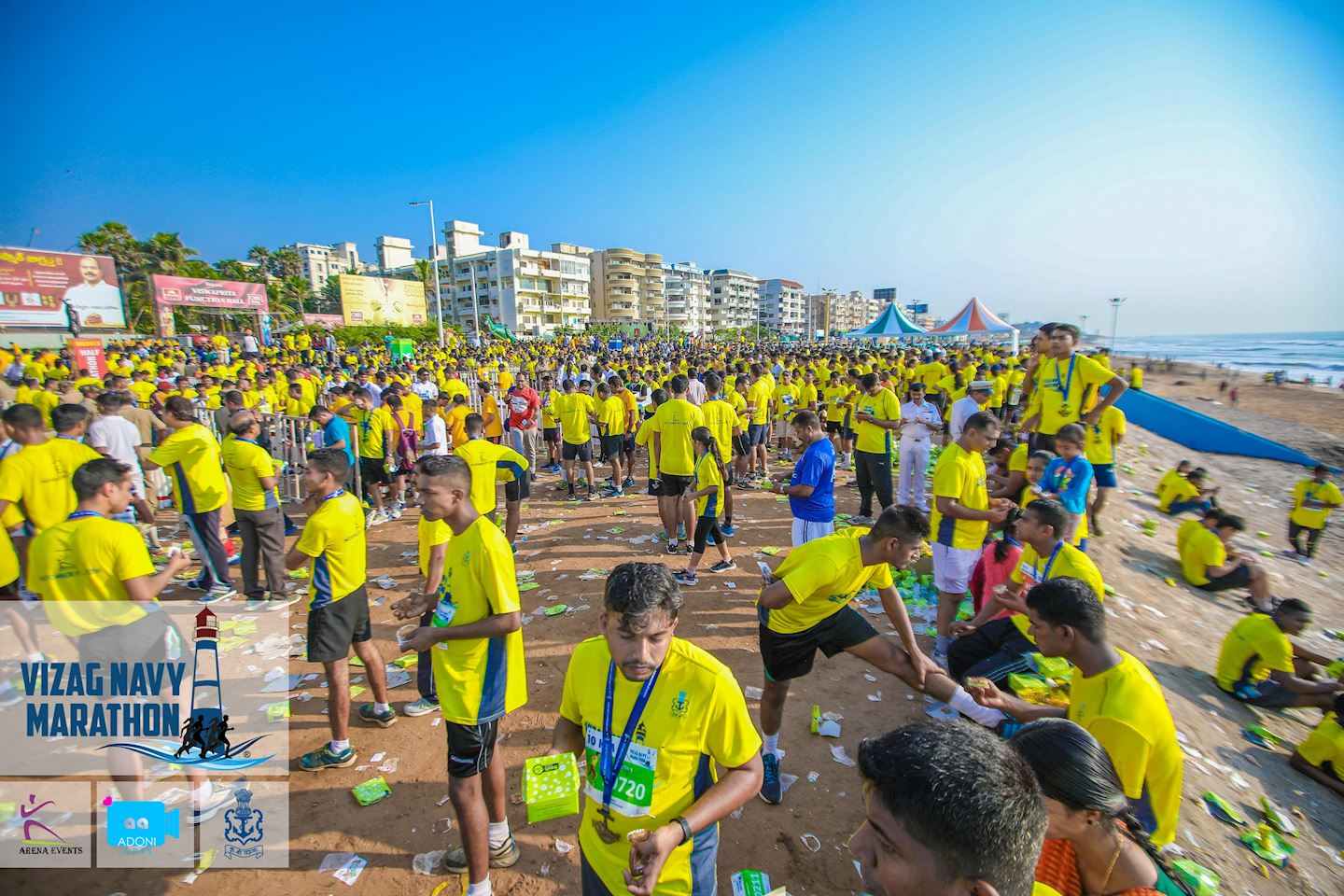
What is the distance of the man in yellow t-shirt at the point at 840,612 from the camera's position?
2943 mm

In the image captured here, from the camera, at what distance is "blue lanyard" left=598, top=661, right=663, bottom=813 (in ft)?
5.74

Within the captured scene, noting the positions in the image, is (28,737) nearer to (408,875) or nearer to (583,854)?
(408,875)

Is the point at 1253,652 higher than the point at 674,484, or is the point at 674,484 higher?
the point at 674,484

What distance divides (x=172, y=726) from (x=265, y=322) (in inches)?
1645

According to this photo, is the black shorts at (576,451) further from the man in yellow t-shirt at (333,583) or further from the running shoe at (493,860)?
the running shoe at (493,860)

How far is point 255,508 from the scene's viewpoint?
17.7 feet

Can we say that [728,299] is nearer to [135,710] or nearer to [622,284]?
[622,284]

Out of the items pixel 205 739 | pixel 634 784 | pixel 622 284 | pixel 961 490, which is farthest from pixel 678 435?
pixel 622 284

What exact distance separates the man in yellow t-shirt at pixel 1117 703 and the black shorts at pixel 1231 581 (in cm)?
682

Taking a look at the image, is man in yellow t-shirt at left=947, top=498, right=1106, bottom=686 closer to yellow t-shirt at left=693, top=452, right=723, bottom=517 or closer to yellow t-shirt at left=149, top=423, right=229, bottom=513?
yellow t-shirt at left=693, top=452, right=723, bottom=517

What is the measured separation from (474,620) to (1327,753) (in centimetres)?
586

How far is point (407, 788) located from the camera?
3.40 metres

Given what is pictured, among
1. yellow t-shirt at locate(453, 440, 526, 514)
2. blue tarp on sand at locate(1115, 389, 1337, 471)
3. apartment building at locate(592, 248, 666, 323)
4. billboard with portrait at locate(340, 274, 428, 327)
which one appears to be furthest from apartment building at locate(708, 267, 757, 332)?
yellow t-shirt at locate(453, 440, 526, 514)

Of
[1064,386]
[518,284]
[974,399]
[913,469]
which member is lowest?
[913,469]
